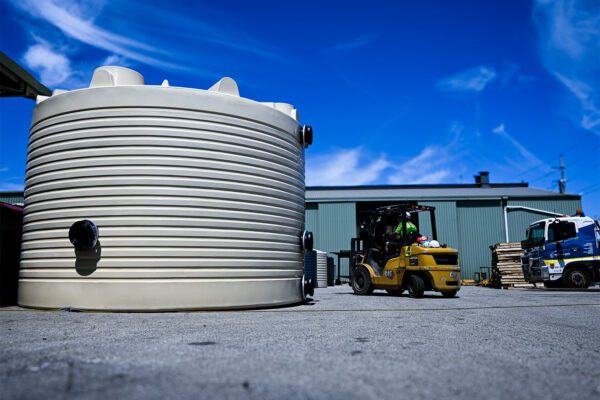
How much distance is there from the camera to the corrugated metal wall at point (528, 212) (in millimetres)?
28938

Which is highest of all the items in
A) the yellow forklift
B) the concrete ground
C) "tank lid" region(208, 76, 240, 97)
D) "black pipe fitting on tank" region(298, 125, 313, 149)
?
"tank lid" region(208, 76, 240, 97)

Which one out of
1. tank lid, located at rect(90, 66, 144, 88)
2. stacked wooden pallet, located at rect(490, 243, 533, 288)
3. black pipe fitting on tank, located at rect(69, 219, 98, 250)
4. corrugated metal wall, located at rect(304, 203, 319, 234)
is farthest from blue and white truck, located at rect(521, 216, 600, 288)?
black pipe fitting on tank, located at rect(69, 219, 98, 250)

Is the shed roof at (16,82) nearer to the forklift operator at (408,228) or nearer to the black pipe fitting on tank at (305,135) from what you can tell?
the black pipe fitting on tank at (305,135)

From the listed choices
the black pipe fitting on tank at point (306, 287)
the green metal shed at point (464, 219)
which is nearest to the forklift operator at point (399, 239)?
the black pipe fitting on tank at point (306, 287)

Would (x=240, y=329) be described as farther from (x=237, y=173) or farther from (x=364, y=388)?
(x=237, y=173)

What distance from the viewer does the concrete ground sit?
2.49 m

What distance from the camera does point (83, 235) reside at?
6.63m

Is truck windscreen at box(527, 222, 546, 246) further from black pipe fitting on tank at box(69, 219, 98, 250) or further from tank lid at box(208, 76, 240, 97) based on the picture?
black pipe fitting on tank at box(69, 219, 98, 250)

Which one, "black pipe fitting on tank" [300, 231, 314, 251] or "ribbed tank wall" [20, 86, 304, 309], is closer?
"ribbed tank wall" [20, 86, 304, 309]

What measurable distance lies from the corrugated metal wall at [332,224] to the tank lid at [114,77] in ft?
72.2

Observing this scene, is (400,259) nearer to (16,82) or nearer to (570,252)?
(570,252)

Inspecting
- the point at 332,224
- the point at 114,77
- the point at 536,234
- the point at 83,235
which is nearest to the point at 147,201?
the point at 83,235

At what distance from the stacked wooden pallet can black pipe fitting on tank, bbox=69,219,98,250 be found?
56.1 ft

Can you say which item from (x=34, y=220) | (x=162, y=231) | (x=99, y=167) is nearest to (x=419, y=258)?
(x=162, y=231)
